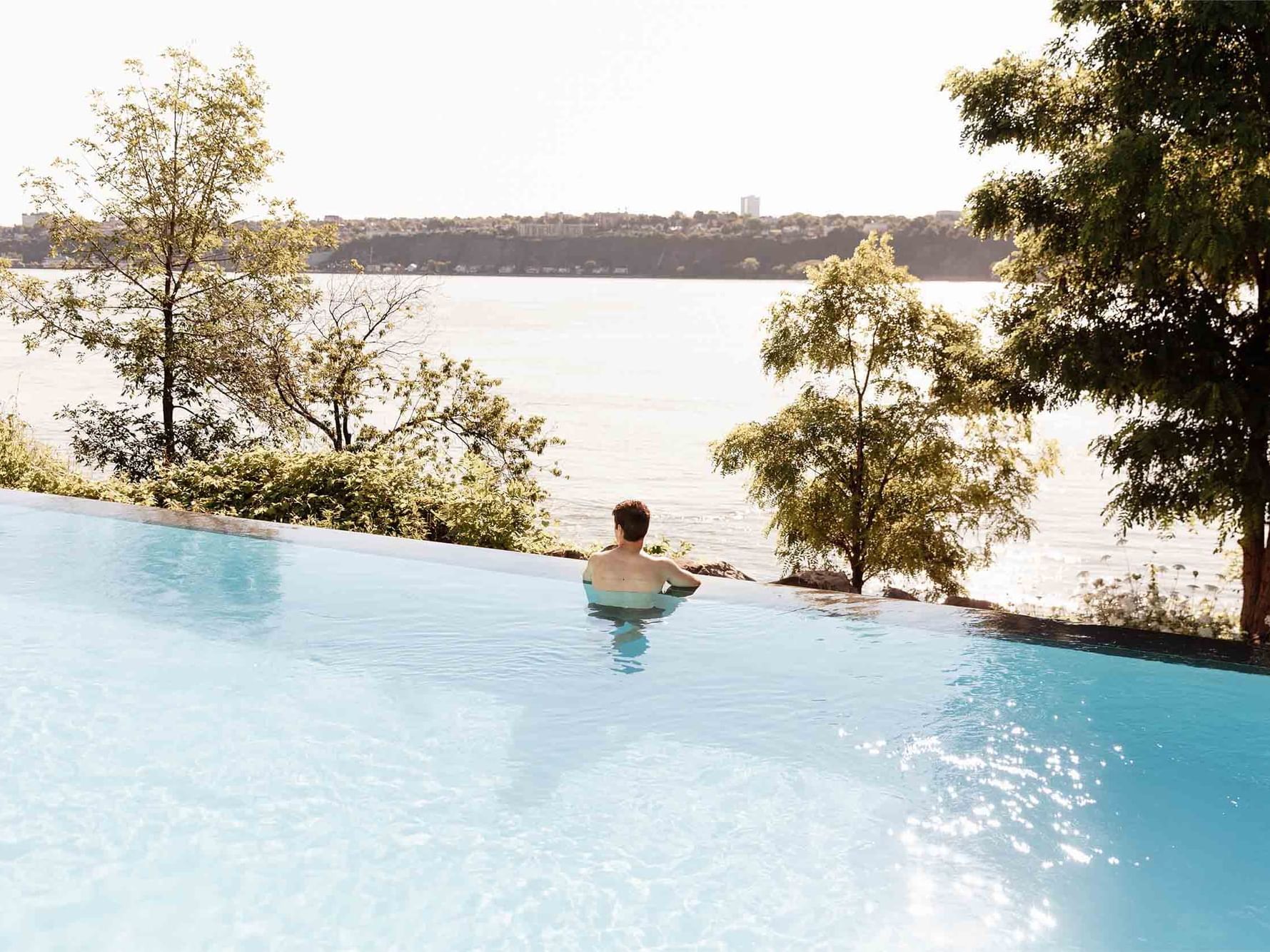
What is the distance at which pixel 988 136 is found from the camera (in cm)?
894

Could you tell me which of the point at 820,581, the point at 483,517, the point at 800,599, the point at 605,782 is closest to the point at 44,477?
the point at 483,517

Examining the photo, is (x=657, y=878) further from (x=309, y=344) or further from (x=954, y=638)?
(x=309, y=344)

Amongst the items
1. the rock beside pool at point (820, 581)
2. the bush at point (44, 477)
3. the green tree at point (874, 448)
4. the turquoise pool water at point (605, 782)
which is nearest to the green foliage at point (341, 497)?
the bush at point (44, 477)

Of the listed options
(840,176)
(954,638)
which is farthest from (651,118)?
(954,638)

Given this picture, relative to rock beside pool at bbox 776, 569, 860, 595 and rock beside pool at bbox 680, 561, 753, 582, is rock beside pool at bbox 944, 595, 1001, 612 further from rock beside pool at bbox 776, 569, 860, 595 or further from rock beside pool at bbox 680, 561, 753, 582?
rock beside pool at bbox 680, 561, 753, 582

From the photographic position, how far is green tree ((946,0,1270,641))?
22.8ft

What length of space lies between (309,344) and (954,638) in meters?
12.9

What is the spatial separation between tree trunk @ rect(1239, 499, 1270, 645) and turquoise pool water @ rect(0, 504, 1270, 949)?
5.61 m

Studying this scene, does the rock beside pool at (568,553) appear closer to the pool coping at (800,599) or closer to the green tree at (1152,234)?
the pool coping at (800,599)

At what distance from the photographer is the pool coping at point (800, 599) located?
4750 millimetres

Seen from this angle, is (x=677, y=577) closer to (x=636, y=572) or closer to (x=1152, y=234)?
(x=636, y=572)

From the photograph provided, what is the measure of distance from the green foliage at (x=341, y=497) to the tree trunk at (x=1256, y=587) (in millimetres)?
6088

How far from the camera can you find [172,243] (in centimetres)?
1556

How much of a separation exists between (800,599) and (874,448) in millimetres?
7766
